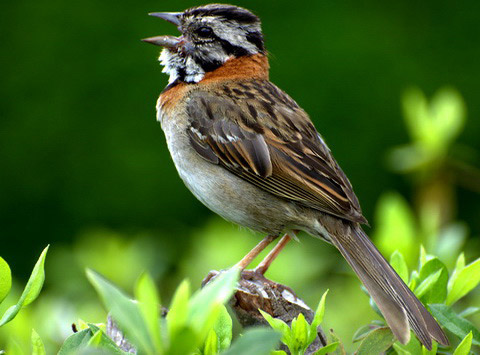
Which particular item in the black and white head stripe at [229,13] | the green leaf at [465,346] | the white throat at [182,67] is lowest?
the green leaf at [465,346]

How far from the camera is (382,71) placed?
6379 mm

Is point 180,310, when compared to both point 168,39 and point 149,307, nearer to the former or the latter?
point 149,307

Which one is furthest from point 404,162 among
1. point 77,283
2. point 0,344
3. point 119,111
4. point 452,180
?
point 119,111

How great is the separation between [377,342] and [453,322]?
7.5 inches

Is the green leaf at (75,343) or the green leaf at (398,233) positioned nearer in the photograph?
the green leaf at (75,343)

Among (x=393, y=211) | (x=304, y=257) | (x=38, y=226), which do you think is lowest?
(x=38, y=226)

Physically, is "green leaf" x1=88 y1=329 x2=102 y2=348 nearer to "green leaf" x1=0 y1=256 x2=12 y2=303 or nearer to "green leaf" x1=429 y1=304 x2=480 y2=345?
"green leaf" x1=0 y1=256 x2=12 y2=303

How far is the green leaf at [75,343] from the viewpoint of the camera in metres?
1.57

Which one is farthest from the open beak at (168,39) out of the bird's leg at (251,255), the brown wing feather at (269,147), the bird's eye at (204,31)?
the bird's leg at (251,255)

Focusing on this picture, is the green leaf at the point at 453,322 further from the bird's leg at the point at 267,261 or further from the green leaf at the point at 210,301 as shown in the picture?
the bird's leg at the point at 267,261

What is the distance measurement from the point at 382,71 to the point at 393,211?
3601 mm

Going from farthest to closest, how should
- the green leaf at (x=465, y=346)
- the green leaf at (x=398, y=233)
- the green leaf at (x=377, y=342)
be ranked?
the green leaf at (x=398, y=233) → the green leaf at (x=377, y=342) → the green leaf at (x=465, y=346)

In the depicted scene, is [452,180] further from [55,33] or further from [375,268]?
[55,33]

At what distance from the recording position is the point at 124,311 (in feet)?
4.23
